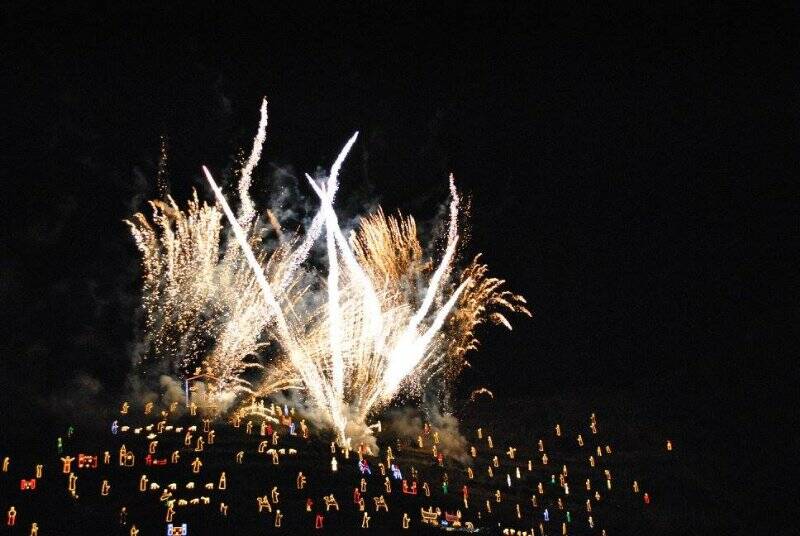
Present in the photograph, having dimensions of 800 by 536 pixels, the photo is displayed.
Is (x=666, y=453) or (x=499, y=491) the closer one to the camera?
(x=499, y=491)

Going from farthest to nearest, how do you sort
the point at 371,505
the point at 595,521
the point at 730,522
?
the point at 730,522
the point at 595,521
the point at 371,505

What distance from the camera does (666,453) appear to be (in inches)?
1328

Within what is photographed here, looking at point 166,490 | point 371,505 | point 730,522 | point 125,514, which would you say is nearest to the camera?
point 125,514

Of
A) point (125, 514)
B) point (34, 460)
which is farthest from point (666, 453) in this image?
point (34, 460)

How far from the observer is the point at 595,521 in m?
28.4

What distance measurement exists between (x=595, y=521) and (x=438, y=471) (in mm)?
6772

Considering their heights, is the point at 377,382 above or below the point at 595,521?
above

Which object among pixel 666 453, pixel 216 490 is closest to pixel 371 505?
pixel 216 490

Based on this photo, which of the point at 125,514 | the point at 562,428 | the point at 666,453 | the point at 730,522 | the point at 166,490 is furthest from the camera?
the point at 562,428

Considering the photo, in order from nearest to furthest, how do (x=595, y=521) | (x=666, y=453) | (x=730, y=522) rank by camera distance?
1. (x=595, y=521)
2. (x=730, y=522)
3. (x=666, y=453)

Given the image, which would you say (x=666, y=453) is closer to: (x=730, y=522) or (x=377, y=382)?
(x=730, y=522)

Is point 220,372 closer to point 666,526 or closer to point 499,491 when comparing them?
point 499,491

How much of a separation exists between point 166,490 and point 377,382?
1015 cm

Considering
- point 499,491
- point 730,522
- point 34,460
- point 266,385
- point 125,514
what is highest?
point 266,385
